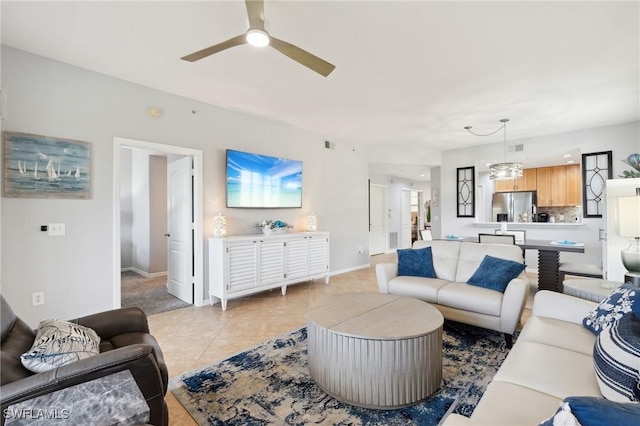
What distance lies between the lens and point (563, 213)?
764 centimetres

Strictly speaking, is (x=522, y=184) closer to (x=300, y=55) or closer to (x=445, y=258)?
(x=445, y=258)

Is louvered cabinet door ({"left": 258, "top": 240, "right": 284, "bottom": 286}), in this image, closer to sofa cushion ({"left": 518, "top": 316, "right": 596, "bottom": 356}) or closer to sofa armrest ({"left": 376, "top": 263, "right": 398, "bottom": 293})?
sofa armrest ({"left": 376, "top": 263, "right": 398, "bottom": 293})

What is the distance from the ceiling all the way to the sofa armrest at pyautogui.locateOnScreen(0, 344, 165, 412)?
2.29 m

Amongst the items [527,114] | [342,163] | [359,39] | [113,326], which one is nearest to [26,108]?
[113,326]

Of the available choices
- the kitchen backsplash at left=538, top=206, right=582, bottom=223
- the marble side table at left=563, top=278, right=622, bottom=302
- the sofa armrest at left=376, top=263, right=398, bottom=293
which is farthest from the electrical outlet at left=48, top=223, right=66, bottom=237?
the kitchen backsplash at left=538, top=206, right=582, bottom=223

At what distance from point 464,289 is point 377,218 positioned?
581cm

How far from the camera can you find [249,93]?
376 cm

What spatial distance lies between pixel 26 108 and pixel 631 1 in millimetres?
5032

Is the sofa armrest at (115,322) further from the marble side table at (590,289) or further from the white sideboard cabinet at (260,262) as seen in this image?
the marble side table at (590,289)

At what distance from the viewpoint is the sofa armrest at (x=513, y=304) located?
105 inches

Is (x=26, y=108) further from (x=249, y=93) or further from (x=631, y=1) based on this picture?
(x=631, y=1)

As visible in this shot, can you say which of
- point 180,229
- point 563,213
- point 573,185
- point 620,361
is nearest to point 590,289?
point 620,361

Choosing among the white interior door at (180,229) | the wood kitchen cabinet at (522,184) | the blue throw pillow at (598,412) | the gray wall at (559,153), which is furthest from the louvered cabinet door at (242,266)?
the wood kitchen cabinet at (522,184)

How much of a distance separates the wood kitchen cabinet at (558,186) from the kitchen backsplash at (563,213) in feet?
1.48
